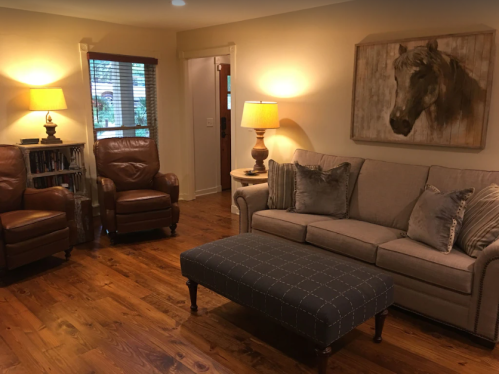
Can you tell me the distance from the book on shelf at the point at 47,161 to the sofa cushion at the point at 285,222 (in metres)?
2.31

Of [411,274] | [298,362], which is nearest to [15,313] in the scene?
[298,362]

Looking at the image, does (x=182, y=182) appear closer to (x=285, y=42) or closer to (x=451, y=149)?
(x=285, y=42)

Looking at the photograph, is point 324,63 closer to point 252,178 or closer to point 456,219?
point 252,178

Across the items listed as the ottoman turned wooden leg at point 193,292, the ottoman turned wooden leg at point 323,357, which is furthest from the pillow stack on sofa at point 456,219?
the ottoman turned wooden leg at point 193,292

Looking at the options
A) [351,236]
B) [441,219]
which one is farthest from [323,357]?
[441,219]

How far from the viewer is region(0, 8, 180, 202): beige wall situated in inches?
172

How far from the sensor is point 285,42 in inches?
177

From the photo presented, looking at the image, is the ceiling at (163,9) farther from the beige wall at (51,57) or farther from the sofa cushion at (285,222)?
the sofa cushion at (285,222)

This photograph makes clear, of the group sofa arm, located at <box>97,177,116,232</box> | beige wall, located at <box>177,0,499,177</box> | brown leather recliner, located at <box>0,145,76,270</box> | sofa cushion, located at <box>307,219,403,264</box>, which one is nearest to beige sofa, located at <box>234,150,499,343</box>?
sofa cushion, located at <box>307,219,403,264</box>

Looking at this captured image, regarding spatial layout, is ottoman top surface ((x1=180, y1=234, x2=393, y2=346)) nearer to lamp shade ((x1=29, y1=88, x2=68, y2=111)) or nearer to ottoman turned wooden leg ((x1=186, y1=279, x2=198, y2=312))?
ottoman turned wooden leg ((x1=186, y1=279, x2=198, y2=312))

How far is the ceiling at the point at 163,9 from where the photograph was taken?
3.98 metres

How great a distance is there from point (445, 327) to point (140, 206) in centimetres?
285

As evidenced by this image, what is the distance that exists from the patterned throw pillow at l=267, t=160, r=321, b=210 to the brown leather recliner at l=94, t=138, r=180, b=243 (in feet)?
3.78

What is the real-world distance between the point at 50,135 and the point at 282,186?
2573 mm
